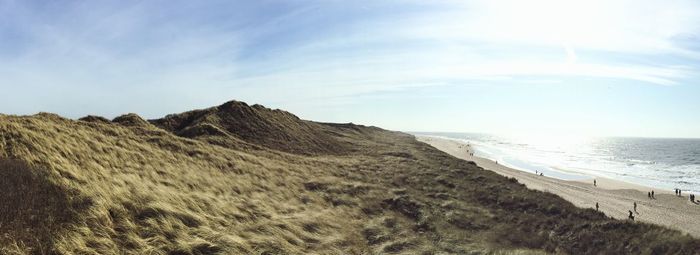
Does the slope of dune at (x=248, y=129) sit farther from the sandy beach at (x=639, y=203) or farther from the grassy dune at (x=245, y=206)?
the sandy beach at (x=639, y=203)

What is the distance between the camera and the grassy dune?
1061 centimetres

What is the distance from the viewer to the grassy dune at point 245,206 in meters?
10.6

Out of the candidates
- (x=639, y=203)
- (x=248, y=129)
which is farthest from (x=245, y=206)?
(x=639, y=203)

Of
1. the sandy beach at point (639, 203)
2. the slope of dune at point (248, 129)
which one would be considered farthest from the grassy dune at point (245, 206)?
the sandy beach at point (639, 203)

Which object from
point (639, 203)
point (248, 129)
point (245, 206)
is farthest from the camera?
point (639, 203)

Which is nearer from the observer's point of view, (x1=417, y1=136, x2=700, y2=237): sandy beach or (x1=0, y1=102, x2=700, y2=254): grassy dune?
(x1=0, y1=102, x2=700, y2=254): grassy dune

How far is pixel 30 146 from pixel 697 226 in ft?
175

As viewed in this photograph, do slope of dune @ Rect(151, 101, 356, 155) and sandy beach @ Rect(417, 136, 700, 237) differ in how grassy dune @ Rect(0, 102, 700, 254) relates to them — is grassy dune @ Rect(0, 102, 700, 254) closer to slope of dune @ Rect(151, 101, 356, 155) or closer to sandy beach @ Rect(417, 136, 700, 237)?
slope of dune @ Rect(151, 101, 356, 155)

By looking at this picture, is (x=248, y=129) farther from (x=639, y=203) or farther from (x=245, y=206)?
(x=639, y=203)

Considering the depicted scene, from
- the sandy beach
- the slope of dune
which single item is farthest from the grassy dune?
Result: the sandy beach

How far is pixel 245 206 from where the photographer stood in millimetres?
17312

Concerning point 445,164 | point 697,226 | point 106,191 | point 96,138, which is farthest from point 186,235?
point 697,226

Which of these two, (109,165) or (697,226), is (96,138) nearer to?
(109,165)

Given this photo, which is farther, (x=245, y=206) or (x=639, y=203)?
(x=639, y=203)
